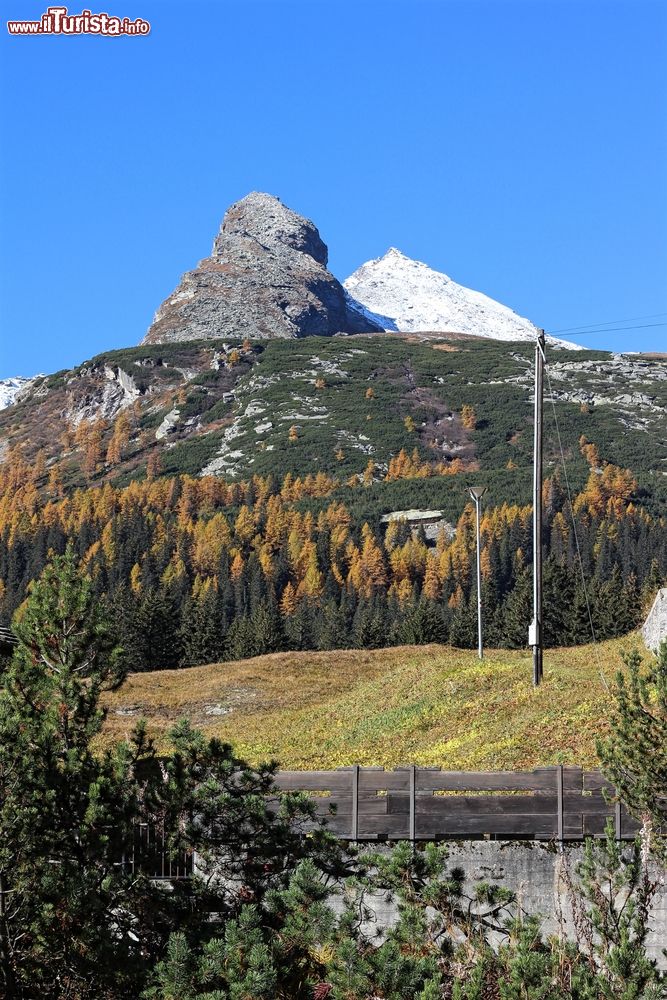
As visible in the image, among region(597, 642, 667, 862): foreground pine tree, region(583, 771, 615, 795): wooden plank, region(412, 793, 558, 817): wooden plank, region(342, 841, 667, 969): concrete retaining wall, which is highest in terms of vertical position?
region(597, 642, 667, 862): foreground pine tree

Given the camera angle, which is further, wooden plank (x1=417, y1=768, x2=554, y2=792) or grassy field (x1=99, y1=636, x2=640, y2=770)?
grassy field (x1=99, y1=636, x2=640, y2=770)

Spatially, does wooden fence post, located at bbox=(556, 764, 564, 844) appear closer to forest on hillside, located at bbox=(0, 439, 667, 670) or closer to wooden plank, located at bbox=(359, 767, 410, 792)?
wooden plank, located at bbox=(359, 767, 410, 792)

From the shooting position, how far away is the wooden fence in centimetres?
2094

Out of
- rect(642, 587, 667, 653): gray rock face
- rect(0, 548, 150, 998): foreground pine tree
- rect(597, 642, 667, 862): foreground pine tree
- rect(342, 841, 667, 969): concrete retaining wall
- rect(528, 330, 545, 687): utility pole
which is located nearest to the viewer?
rect(0, 548, 150, 998): foreground pine tree

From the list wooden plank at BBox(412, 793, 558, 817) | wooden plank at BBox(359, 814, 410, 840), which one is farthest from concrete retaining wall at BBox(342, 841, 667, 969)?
wooden plank at BBox(412, 793, 558, 817)

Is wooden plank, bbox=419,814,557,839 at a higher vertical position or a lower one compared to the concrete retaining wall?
higher

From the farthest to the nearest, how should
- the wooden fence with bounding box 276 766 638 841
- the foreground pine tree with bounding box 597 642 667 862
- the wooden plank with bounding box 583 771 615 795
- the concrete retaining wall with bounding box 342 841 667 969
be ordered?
the wooden plank with bounding box 583 771 615 795
the wooden fence with bounding box 276 766 638 841
the concrete retaining wall with bounding box 342 841 667 969
the foreground pine tree with bounding box 597 642 667 862

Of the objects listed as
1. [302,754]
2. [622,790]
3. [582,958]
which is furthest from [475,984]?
[302,754]

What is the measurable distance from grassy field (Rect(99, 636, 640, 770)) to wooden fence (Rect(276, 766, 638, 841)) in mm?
7541

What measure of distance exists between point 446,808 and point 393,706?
19866 millimetres

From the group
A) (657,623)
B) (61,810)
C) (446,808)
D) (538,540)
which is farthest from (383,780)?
(657,623)

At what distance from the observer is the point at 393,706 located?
134ft

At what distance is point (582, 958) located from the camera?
1529 cm

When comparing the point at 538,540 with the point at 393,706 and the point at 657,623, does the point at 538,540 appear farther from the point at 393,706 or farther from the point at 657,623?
the point at 393,706
